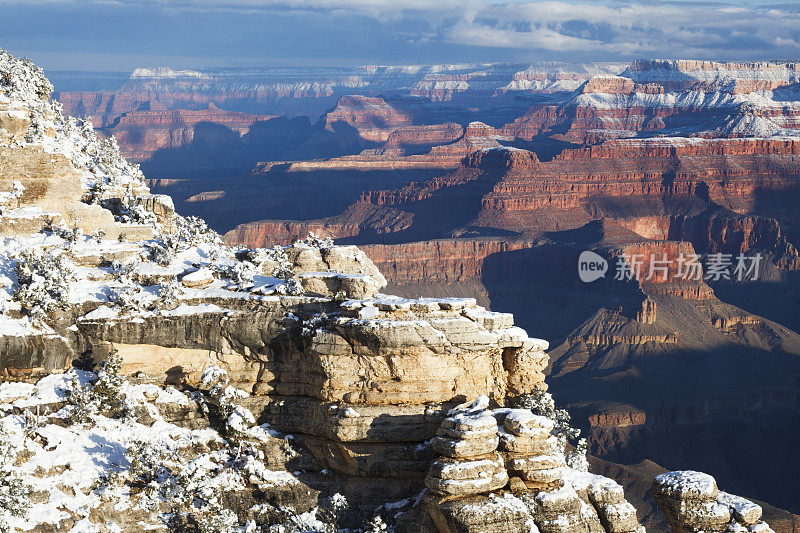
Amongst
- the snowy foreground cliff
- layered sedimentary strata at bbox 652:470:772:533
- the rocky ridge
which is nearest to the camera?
the snowy foreground cliff

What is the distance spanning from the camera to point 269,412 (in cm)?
3428

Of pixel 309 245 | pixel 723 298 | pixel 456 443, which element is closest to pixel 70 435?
pixel 456 443

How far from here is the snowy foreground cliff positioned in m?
29.6

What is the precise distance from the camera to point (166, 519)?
30.1 m

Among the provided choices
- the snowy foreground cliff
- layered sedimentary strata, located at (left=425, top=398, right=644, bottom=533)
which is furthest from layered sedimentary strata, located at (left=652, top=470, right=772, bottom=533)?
layered sedimentary strata, located at (left=425, top=398, right=644, bottom=533)

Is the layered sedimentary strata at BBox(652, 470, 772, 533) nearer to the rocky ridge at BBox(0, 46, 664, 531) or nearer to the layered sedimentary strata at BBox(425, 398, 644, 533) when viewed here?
the layered sedimentary strata at BBox(425, 398, 644, 533)

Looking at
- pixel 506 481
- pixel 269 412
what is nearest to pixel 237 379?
pixel 269 412

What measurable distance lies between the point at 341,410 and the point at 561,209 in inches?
6469

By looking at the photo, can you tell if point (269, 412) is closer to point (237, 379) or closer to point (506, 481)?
point (237, 379)

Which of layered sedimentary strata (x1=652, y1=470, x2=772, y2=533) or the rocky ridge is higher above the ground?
the rocky ridge

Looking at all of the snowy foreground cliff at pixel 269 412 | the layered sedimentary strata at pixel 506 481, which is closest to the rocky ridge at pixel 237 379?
the snowy foreground cliff at pixel 269 412

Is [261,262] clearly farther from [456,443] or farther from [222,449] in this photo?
[456,443]

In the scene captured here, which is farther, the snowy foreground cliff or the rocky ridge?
the rocky ridge

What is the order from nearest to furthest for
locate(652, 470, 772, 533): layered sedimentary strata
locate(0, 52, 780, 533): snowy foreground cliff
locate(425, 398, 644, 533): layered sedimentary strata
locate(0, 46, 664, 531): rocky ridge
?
locate(425, 398, 644, 533): layered sedimentary strata, locate(0, 52, 780, 533): snowy foreground cliff, locate(652, 470, 772, 533): layered sedimentary strata, locate(0, 46, 664, 531): rocky ridge
